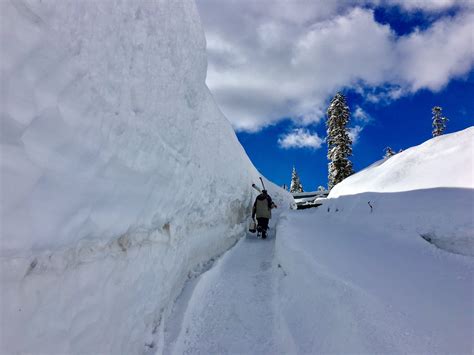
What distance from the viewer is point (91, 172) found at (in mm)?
3045

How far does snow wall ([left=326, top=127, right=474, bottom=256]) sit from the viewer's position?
6.13m

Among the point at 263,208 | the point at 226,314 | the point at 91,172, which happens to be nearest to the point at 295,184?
the point at 263,208

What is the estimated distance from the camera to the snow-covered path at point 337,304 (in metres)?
3.47

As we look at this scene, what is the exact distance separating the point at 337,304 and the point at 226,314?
6.80 feet

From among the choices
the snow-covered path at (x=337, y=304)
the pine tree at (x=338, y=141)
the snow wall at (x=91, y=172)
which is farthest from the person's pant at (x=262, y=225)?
the pine tree at (x=338, y=141)

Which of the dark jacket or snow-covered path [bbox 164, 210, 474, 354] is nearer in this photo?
snow-covered path [bbox 164, 210, 474, 354]

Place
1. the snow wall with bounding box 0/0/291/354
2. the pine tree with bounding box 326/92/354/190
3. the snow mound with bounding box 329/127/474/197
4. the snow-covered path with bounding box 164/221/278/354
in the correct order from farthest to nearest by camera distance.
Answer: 1. the pine tree with bounding box 326/92/354/190
2. the snow mound with bounding box 329/127/474/197
3. the snow-covered path with bounding box 164/221/278/354
4. the snow wall with bounding box 0/0/291/354

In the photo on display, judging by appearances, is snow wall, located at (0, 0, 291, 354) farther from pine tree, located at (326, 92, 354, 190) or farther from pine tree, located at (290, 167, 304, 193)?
pine tree, located at (290, 167, 304, 193)

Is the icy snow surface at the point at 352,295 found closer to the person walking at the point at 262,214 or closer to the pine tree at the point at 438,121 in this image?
the person walking at the point at 262,214

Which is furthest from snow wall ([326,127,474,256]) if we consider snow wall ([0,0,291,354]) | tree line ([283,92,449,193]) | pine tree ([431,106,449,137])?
pine tree ([431,106,449,137])

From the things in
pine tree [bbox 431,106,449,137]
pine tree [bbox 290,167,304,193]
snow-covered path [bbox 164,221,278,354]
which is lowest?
snow-covered path [bbox 164,221,278,354]

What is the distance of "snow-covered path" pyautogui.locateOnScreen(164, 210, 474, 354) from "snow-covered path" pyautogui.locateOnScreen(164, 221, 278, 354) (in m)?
0.02

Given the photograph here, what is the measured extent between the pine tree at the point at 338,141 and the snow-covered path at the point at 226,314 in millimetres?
30527

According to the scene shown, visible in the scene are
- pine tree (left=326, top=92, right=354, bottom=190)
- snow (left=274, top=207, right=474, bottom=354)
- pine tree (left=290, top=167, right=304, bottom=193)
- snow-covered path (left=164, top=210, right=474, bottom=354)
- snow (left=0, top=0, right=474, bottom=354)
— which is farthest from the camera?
pine tree (left=290, top=167, right=304, bottom=193)
